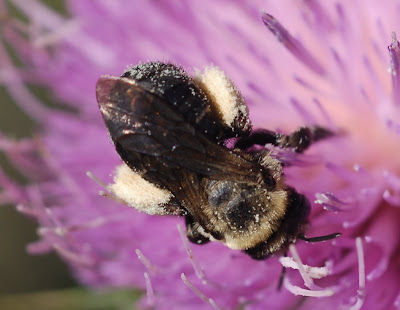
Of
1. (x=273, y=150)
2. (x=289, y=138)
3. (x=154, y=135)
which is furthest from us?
(x=289, y=138)

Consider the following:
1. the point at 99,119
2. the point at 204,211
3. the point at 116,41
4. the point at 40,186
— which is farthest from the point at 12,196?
the point at 204,211

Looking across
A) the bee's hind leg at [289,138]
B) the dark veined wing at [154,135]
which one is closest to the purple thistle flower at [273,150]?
the bee's hind leg at [289,138]

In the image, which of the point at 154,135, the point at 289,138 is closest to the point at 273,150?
the point at 289,138

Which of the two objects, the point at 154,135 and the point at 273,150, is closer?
the point at 154,135

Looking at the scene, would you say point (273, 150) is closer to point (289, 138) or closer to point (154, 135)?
point (289, 138)

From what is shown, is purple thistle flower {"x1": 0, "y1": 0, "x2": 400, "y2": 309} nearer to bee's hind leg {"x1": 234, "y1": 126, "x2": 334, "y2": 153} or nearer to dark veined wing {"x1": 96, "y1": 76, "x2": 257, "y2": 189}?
bee's hind leg {"x1": 234, "y1": 126, "x2": 334, "y2": 153}

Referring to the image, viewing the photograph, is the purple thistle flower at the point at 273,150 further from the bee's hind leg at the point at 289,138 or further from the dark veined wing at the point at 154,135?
the dark veined wing at the point at 154,135

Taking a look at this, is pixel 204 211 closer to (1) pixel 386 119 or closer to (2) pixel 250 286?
(2) pixel 250 286
